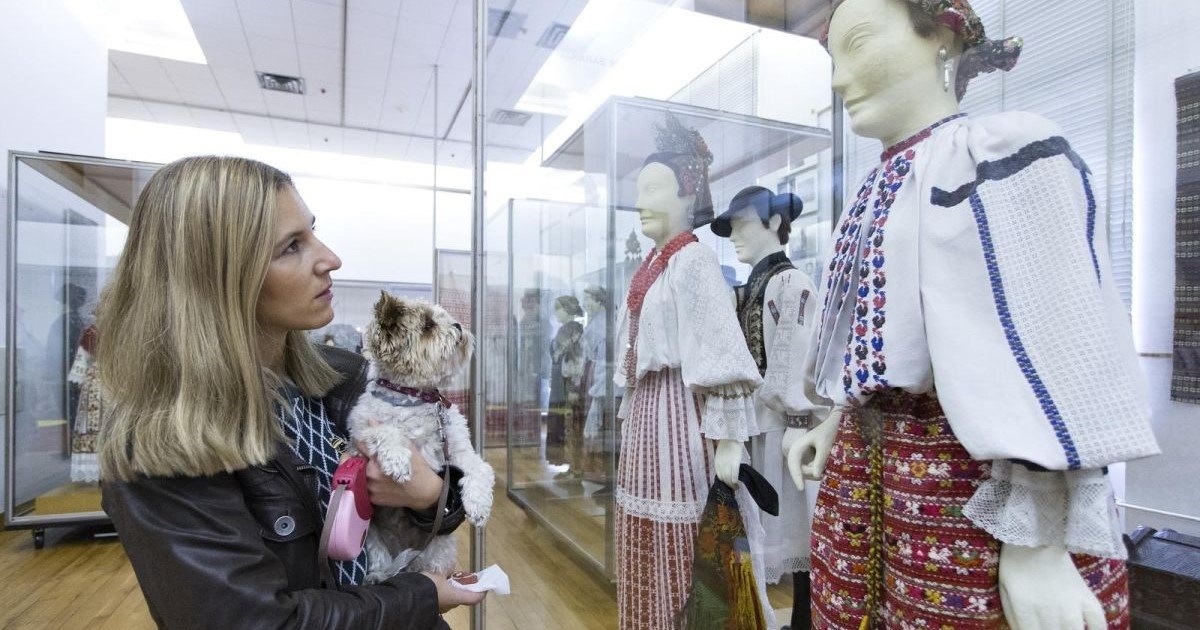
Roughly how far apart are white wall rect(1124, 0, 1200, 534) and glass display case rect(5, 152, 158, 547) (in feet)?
15.6

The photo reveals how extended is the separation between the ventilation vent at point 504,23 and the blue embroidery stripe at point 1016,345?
202 cm

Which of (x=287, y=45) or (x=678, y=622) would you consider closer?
(x=678, y=622)

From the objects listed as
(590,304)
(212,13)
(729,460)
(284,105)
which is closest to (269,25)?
(212,13)

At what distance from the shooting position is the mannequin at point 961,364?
2.34ft

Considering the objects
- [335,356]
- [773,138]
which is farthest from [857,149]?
[335,356]

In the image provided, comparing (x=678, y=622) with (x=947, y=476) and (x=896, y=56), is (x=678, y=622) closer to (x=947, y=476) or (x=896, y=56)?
(x=947, y=476)

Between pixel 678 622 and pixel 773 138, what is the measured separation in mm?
1576

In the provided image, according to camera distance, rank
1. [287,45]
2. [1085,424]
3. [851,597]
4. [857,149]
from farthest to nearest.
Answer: [287,45]
[857,149]
[851,597]
[1085,424]

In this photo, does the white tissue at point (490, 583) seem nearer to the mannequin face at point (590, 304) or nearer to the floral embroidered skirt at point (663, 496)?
the floral embroidered skirt at point (663, 496)

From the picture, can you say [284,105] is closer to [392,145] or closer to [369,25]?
[392,145]

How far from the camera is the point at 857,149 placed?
1.85 metres

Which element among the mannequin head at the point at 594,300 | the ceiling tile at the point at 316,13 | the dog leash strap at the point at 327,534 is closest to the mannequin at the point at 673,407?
the dog leash strap at the point at 327,534

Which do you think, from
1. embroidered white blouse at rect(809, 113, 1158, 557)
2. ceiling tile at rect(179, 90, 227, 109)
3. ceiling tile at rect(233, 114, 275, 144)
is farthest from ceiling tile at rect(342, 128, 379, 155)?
embroidered white blouse at rect(809, 113, 1158, 557)

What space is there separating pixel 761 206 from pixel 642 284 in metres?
0.51
